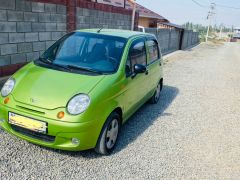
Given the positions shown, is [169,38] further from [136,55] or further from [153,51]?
[136,55]

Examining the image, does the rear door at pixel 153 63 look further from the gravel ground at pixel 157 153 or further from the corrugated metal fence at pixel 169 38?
the corrugated metal fence at pixel 169 38

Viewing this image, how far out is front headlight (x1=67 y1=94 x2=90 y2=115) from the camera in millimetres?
3205

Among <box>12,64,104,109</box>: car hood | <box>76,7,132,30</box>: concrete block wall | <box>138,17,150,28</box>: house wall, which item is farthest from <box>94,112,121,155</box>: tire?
<box>138,17,150,28</box>: house wall

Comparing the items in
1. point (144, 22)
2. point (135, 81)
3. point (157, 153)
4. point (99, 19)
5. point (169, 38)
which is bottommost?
point (157, 153)

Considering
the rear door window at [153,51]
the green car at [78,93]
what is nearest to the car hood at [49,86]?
the green car at [78,93]

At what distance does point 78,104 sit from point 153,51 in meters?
3.11

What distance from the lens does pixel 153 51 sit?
19.3 ft

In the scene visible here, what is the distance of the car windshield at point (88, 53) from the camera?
13.3 ft

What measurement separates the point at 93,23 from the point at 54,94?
686 centimetres

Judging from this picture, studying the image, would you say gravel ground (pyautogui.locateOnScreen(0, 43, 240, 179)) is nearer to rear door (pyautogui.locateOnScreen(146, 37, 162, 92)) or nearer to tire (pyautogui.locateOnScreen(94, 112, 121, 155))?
tire (pyautogui.locateOnScreen(94, 112, 121, 155))

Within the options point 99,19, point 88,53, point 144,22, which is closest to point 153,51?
point 88,53

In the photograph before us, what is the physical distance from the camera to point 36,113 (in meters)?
3.21

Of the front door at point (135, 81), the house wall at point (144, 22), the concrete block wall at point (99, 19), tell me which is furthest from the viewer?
the house wall at point (144, 22)

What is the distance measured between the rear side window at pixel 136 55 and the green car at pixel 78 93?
2 centimetres
